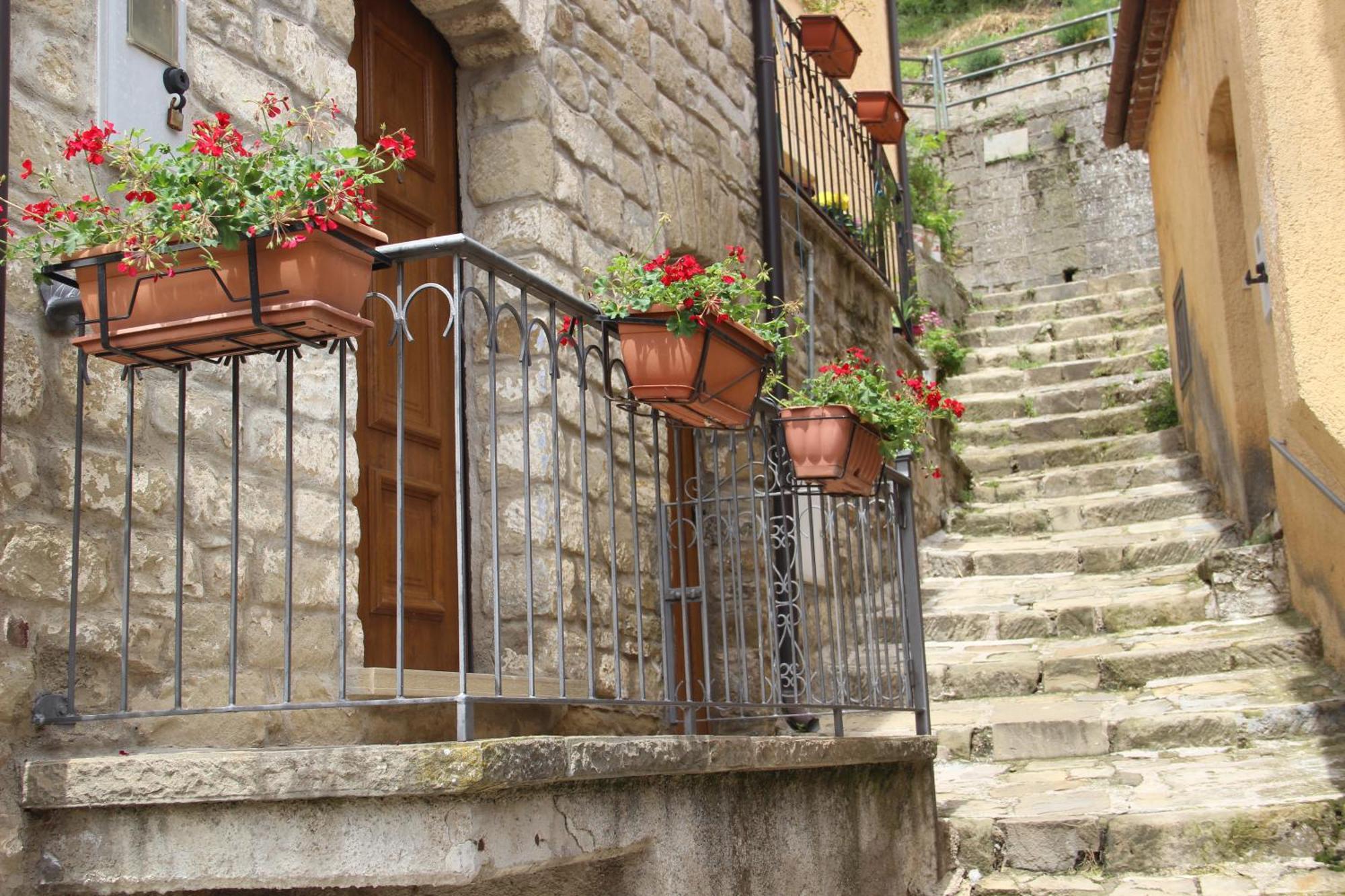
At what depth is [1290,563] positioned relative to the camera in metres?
6.50

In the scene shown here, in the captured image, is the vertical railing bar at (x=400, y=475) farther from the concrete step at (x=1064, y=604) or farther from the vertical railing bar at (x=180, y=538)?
the concrete step at (x=1064, y=604)

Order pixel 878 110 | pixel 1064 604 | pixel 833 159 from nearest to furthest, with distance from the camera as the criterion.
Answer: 1. pixel 1064 604
2. pixel 833 159
3. pixel 878 110

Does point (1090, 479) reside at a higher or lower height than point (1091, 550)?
higher

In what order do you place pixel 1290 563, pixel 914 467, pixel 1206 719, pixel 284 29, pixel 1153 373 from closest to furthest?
1. pixel 284 29
2. pixel 1206 719
3. pixel 1290 563
4. pixel 914 467
5. pixel 1153 373

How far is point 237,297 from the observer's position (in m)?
2.54

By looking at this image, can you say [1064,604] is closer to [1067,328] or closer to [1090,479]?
[1090,479]

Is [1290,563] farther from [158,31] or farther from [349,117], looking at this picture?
[158,31]

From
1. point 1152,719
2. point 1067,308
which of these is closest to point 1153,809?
→ point 1152,719

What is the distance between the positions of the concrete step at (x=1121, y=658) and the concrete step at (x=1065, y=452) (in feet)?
9.07

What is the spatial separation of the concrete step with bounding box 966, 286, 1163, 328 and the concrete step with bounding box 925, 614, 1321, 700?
17.1 feet

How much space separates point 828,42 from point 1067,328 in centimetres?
414

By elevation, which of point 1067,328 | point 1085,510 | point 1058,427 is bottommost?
point 1085,510

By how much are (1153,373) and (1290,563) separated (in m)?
3.83

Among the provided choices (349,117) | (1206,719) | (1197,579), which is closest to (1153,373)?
(1197,579)
